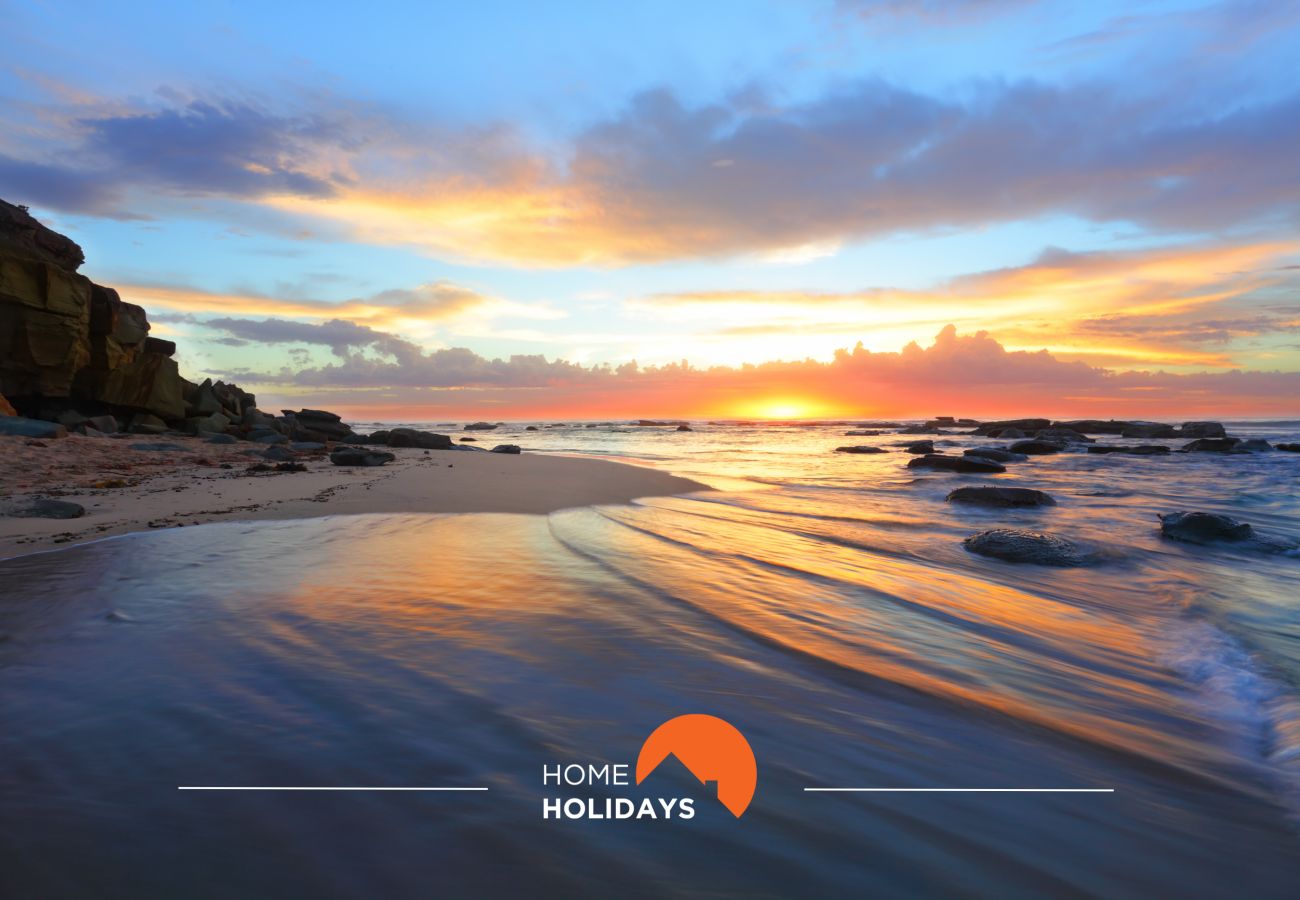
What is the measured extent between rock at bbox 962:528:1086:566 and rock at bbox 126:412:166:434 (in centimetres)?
2786

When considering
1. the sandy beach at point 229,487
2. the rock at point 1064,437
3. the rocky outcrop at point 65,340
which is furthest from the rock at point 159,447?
the rock at point 1064,437

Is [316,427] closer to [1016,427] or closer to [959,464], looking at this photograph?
[959,464]

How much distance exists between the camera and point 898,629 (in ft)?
15.7

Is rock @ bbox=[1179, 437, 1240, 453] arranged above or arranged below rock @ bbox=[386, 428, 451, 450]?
below

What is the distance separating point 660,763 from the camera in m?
2.74

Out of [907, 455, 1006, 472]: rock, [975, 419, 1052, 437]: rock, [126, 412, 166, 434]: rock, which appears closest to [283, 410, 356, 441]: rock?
[126, 412, 166, 434]: rock

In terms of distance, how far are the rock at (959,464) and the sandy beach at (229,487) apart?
996 cm

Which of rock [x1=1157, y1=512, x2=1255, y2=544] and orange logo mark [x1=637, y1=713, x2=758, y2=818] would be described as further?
rock [x1=1157, y1=512, x2=1255, y2=544]

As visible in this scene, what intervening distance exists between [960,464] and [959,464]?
0.16 ft

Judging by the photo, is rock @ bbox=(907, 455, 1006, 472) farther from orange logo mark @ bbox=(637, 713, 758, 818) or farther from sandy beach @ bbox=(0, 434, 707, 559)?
orange logo mark @ bbox=(637, 713, 758, 818)

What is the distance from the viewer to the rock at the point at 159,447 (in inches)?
699

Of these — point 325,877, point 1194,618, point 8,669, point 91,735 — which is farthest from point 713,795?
point 1194,618

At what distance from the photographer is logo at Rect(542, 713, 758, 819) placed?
2.35m

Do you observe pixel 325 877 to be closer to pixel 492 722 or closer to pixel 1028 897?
pixel 492 722
